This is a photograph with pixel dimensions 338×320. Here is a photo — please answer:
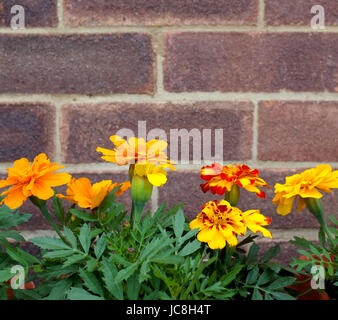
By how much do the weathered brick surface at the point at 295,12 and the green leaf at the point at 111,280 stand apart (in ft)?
1.87

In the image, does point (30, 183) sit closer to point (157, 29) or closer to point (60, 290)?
point (60, 290)

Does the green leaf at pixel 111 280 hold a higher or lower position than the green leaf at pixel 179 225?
lower

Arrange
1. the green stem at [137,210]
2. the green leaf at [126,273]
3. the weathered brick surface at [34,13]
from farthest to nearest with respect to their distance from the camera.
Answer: the weathered brick surface at [34,13] < the green stem at [137,210] < the green leaf at [126,273]

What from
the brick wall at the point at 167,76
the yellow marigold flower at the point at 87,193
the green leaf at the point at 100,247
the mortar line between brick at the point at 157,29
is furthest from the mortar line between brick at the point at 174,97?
the green leaf at the point at 100,247

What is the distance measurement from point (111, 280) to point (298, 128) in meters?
0.52

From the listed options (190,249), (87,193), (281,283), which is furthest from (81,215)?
(281,283)

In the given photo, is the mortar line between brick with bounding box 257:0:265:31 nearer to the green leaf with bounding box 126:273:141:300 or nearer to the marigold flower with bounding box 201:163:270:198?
the marigold flower with bounding box 201:163:270:198

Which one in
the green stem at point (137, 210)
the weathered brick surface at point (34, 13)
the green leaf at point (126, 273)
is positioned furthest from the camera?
the weathered brick surface at point (34, 13)

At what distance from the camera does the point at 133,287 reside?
0.42 metres

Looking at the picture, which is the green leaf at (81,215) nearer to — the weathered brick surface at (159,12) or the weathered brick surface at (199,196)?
the weathered brick surface at (199,196)

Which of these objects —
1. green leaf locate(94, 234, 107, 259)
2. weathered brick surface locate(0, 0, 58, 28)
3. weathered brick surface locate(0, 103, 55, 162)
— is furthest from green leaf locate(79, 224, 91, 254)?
weathered brick surface locate(0, 0, 58, 28)

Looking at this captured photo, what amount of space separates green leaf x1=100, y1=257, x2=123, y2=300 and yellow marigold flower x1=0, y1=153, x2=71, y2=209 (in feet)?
0.36

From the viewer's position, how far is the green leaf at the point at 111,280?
0.42 m

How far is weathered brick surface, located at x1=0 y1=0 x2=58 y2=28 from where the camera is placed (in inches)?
29.7
